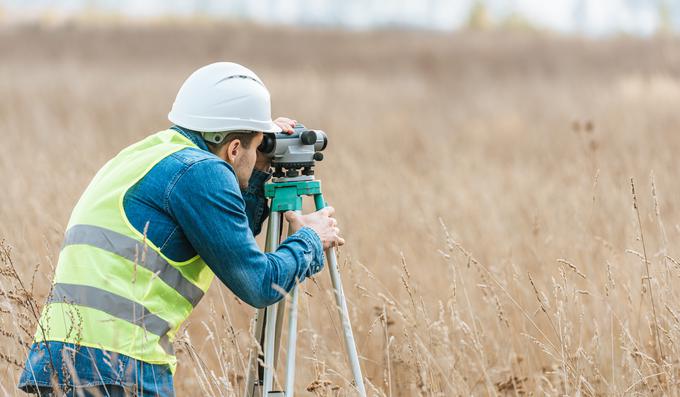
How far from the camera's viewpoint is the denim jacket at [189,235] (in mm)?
2078

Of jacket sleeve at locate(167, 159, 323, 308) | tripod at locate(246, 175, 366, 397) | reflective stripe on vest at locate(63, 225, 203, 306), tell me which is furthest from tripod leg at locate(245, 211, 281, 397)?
reflective stripe on vest at locate(63, 225, 203, 306)

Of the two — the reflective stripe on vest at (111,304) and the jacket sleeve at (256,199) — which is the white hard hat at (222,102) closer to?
the jacket sleeve at (256,199)

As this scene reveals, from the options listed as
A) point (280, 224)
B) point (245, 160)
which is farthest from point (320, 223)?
point (245, 160)

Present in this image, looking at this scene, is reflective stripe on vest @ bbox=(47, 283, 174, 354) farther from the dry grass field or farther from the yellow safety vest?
the dry grass field

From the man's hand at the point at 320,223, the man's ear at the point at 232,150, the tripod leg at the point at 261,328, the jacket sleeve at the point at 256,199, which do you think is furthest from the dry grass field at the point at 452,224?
the man's ear at the point at 232,150

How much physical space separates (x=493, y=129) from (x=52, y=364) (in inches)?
343

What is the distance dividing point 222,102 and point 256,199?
0.44m

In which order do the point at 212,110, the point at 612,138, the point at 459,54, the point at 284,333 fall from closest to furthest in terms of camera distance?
the point at 212,110 → the point at 284,333 → the point at 612,138 → the point at 459,54

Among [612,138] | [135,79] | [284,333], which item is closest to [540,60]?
[135,79]

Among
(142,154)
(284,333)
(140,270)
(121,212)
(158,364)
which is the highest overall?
(142,154)

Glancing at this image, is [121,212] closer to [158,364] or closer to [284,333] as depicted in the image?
[158,364]

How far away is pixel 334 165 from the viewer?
6.78 meters

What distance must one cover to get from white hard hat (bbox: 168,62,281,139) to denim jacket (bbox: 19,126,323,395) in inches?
4.2

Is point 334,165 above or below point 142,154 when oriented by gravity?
below
